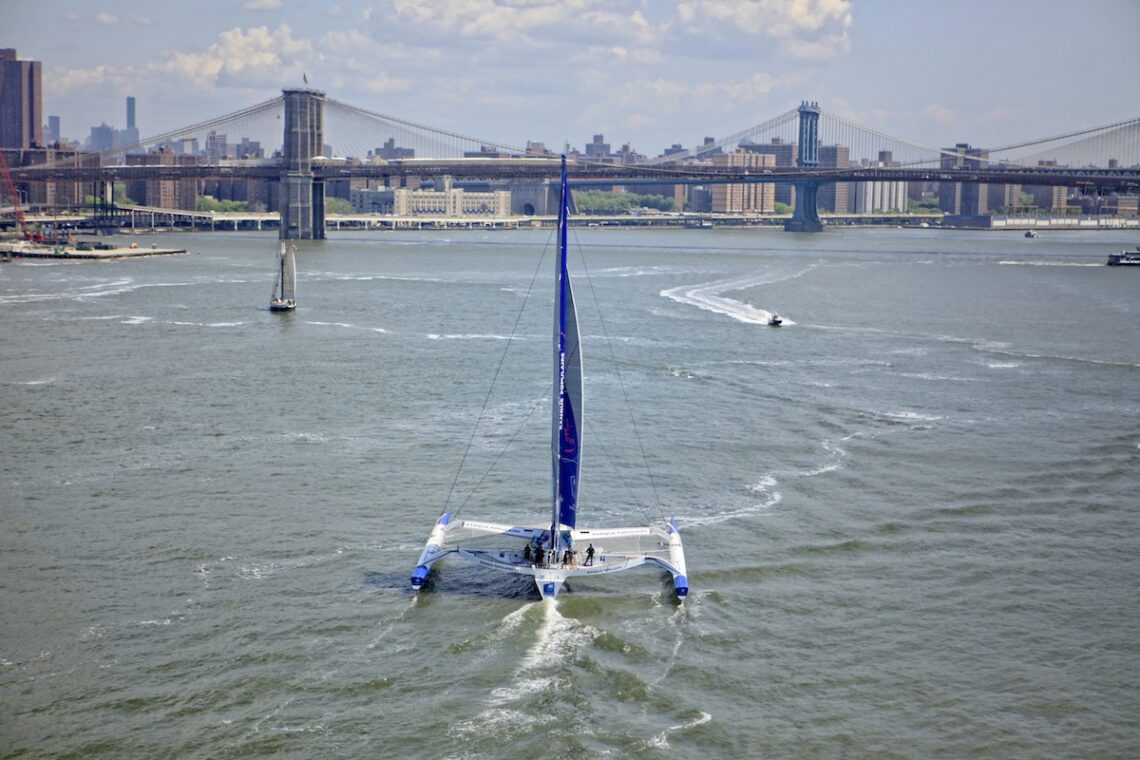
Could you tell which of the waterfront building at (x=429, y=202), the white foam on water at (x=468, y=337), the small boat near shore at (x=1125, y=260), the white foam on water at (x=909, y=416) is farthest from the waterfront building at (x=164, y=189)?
the white foam on water at (x=909, y=416)

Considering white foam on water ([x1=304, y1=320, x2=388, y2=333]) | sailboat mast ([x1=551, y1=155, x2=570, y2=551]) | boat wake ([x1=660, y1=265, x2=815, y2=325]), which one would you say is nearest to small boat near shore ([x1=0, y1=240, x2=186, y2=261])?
boat wake ([x1=660, y1=265, x2=815, y2=325])

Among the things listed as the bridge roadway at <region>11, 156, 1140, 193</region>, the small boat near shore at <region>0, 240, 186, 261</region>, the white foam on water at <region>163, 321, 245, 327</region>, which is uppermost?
the bridge roadway at <region>11, 156, 1140, 193</region>

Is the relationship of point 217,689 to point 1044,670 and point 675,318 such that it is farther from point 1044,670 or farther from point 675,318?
point 675,318

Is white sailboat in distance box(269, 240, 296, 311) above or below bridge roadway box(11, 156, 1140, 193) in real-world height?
below

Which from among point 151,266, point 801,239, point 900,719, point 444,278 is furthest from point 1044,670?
point 801,239

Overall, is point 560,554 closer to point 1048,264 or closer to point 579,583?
point 579,583

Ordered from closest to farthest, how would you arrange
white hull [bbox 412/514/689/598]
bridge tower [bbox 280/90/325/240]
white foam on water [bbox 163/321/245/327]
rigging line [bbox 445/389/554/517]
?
1. white hull [bbox 412/514/689/598]
2. rigging line [bbox 445/389/554/517]
3. white foam on water [bbox 163/321/245/327]
4. bridge tower [bbox 280/90/325/240]

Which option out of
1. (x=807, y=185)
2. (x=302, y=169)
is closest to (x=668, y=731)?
(x=302, y=169)

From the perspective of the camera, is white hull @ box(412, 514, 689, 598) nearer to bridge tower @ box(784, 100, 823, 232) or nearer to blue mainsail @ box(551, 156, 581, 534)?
blue mainsail @ box(551, 156, 581, 534)
